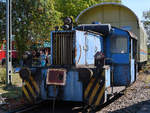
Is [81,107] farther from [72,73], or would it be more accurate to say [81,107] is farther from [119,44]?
[119,44]

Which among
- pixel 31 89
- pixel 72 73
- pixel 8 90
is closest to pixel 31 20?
pixel 8 90

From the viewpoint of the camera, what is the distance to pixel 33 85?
588cm

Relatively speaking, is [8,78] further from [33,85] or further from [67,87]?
[67,87]

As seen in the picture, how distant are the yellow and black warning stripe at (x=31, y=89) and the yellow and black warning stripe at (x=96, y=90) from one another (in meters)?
1.43

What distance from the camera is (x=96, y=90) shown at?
5.34 meters

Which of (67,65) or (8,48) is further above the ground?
(8,48)

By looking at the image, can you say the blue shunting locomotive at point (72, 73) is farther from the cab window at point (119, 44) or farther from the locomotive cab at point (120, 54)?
the cab window at point (119, 44)

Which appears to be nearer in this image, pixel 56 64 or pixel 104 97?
pixel 104 97

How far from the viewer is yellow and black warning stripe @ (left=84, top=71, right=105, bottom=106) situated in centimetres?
532

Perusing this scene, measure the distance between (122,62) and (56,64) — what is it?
2.62 metres

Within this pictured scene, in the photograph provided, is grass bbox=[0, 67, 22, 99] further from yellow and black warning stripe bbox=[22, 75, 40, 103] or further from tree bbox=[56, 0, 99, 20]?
tree bbox=[56, 0, 99, 20]

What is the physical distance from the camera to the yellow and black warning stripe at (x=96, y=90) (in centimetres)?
532

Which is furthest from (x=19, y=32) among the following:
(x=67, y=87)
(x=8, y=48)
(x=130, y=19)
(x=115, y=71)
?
(x=67, y=87)

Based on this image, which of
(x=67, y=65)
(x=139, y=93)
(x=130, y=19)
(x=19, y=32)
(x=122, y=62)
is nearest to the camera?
(x=67, y=65)
